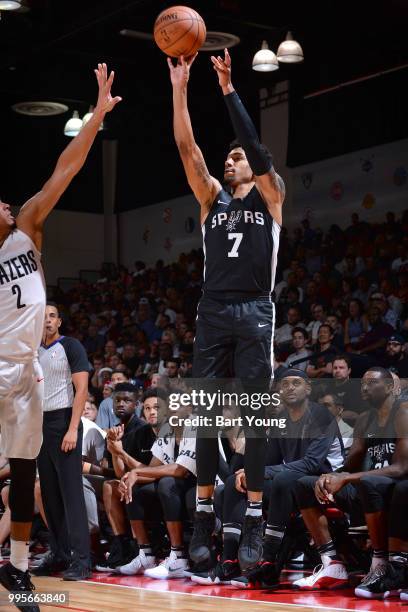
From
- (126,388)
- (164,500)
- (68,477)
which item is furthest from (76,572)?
(126,388)

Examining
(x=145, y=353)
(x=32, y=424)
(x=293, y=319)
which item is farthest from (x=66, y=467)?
(x=145, y=353)

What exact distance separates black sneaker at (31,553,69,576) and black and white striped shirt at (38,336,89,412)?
4.05 ft

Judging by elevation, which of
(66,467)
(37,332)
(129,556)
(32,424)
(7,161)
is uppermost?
(7,161)

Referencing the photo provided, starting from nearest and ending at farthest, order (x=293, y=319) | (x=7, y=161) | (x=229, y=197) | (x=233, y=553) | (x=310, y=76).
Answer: (x=229, y=197), (x=233, y=553), (x=293, y=319), (x=310, y=76), (x=7, y=161)

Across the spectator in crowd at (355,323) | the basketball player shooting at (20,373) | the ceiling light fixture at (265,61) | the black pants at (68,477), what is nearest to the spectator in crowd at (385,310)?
the spectator in crowd at (355,323)

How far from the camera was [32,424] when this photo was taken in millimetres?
5215

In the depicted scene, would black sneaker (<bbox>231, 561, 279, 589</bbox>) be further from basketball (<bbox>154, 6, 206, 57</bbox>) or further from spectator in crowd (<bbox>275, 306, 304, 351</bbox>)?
spectator in crowd (<bbox>275, 306, 304, 351</bbox>)

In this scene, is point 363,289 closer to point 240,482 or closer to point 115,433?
point 115,433

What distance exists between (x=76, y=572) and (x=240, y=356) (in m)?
2.97

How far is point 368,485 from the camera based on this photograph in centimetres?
658

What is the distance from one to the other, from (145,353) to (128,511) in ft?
21.3

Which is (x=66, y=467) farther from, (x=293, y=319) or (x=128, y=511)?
(x=293, y=319)

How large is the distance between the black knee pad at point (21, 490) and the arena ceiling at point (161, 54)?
8.90 meters

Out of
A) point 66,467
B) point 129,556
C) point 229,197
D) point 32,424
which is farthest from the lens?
point 129,556
